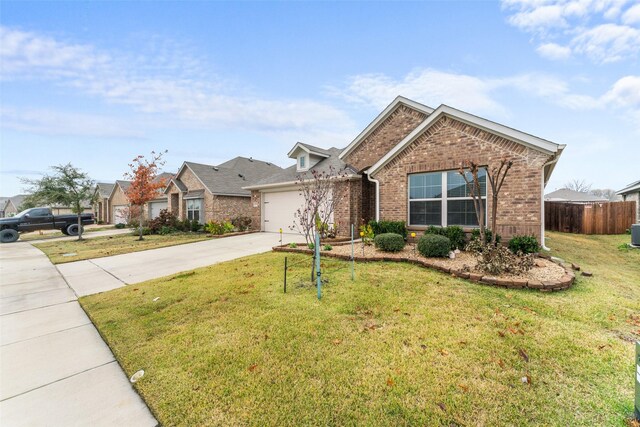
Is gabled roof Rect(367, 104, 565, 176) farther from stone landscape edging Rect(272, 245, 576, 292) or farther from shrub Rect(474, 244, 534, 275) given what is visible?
shrub Rect(474, 244, 534, 275)

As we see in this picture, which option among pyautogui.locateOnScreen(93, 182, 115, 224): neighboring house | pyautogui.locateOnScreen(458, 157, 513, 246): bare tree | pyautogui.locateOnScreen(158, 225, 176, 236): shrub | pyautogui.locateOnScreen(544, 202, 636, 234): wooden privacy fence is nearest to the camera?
pyautogui.locateOnScreen(458, 157, 513, 246): bare tree

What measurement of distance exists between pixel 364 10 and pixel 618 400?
41.3 feet

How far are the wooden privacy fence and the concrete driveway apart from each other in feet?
58.6

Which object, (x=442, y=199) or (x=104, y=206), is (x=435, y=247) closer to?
(x=442, y=199)

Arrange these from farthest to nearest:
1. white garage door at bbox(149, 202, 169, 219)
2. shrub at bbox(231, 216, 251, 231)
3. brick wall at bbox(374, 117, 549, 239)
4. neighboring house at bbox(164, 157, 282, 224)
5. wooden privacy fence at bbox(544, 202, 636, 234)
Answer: white garage door at bbox(149, 202, 169, 219) < neighboring house at bbox(164, 157, 282, 224) < shrub at bbox(231, 216, 251, 231) < wooden privacy fence at bbox(544, 202, 636, 234) < brick wall at bbox(374, 117, 549, 239)

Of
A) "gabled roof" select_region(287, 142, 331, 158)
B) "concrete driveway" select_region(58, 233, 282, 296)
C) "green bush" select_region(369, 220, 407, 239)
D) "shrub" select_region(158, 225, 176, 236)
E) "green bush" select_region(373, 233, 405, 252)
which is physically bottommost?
"concrete driveway" select_region(58, 233, 282, 296)

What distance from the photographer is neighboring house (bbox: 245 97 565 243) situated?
23.9 feet

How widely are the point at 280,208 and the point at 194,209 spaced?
28.1 feet

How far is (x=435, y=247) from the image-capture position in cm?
695

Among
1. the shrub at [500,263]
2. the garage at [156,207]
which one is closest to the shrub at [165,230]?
the garage at [156,207]

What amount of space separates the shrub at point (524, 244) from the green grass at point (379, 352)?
5.08 ft

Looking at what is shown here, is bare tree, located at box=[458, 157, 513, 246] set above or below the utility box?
above

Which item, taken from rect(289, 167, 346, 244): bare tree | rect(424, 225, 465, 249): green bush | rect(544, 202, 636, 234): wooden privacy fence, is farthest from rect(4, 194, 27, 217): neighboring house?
rect(544, 202, 636, 234): wooden privacy fence

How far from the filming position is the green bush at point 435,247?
274 inches
